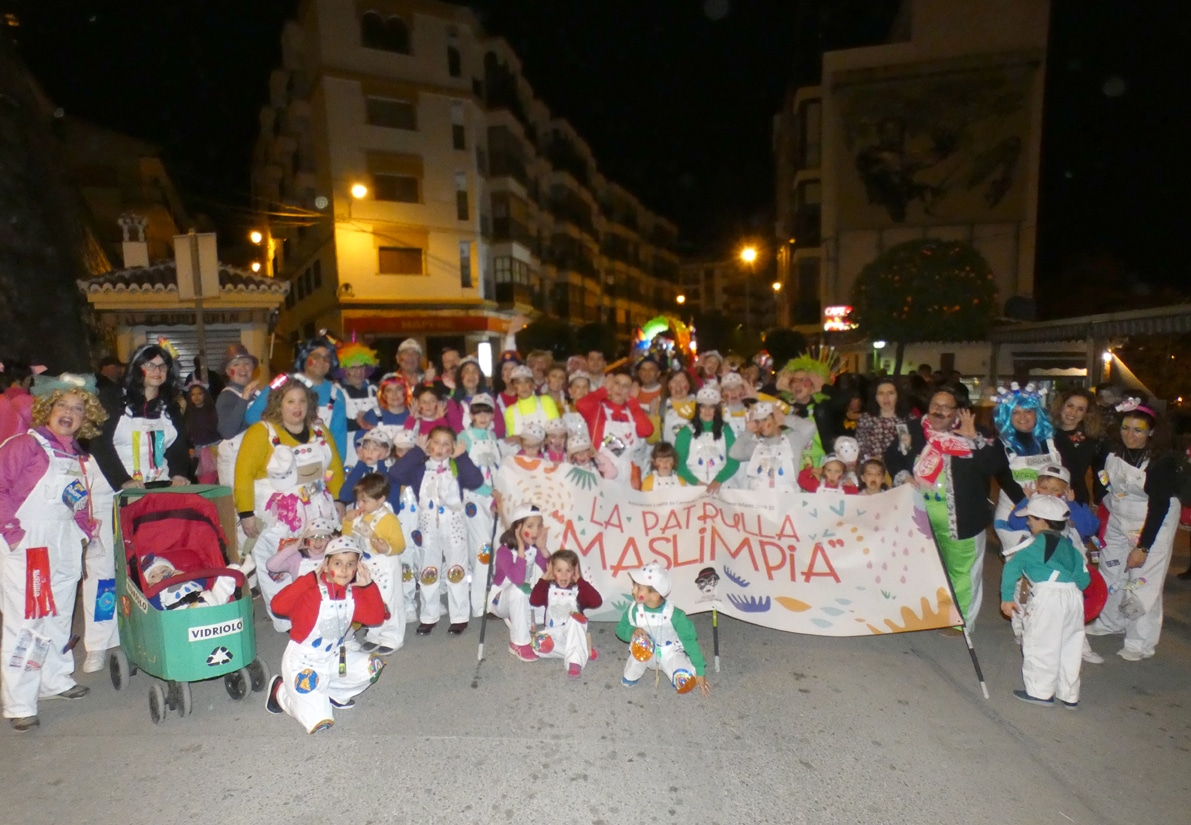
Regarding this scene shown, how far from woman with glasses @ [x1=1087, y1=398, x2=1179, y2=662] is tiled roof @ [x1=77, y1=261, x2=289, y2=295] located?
1475 cm

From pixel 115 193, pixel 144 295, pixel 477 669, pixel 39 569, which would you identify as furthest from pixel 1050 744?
pixel 115 193

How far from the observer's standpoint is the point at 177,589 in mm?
4082

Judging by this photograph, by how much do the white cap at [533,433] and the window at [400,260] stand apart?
26.2 meters

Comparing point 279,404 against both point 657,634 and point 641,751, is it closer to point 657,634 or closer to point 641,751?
point 657,634

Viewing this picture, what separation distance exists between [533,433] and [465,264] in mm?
28044

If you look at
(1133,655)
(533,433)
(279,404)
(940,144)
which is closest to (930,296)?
(940,144)

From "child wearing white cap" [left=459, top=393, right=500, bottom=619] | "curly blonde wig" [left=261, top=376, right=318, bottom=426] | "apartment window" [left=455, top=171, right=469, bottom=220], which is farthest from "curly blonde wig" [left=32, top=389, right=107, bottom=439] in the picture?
"apartment window" [left=455, top=171, right=469, bottom=220]

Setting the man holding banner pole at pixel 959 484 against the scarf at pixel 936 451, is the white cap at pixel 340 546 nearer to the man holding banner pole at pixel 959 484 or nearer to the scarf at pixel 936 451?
the man holding banner pole at pixel 959 484

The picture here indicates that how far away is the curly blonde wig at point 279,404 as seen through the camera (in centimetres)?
505

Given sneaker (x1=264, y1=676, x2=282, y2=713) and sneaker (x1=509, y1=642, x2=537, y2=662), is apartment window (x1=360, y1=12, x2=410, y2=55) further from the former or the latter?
sneaker (x1=264, y1=676, x2=282, y2=713)

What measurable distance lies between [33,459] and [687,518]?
4096mm

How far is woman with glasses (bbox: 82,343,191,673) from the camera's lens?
472 centimetres

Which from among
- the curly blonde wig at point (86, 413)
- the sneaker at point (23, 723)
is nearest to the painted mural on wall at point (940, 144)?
the curly blonde wig at point (86, 413)

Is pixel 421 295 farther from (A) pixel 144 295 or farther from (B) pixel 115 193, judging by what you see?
(A) pixel 144 295
